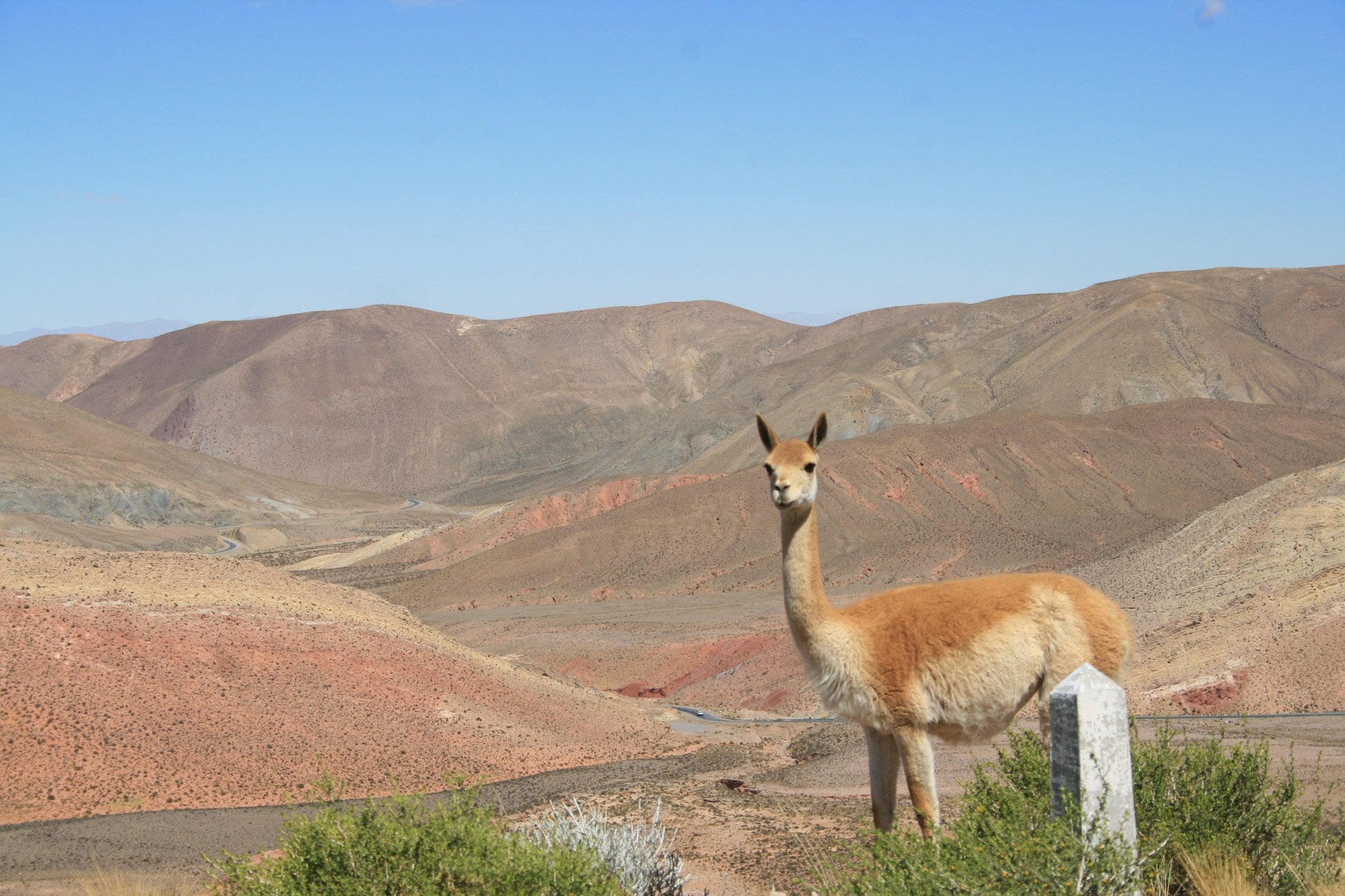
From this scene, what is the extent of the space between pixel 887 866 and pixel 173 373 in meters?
180

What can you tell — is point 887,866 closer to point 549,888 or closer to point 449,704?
point 549,888

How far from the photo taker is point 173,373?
171375 millimetres

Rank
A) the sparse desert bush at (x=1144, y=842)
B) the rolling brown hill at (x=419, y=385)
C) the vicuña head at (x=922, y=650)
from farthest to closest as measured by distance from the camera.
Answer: the rolling brown hill at (x=419, y=385)
the vicuña head at (x=922, y=650)
the sparse desert bush at (x=1144, y=842)

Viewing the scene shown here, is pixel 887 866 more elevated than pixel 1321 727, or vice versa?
pixel 887 866

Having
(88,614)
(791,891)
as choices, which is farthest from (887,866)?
(88,614)

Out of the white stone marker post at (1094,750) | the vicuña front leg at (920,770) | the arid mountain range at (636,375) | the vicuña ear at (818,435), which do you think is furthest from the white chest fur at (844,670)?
the arid mountain range at (636,375)

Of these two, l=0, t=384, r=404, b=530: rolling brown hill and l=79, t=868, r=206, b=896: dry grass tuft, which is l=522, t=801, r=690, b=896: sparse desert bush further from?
l=0, t=384, r=404, b=530: rolling brown hill

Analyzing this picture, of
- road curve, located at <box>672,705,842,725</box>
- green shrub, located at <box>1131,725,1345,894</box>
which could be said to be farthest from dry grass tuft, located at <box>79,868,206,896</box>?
road curve, located at <box>672,705,842,725</box>

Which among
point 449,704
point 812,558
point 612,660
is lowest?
point 612,660

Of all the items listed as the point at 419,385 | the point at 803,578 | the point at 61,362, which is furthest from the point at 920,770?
the point at 61,362

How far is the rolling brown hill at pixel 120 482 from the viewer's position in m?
88.9

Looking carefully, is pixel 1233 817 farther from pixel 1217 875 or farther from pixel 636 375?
pixel 636 375

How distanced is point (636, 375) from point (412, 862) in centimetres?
15948

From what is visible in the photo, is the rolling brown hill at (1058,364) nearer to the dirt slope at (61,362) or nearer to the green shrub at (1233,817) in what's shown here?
the green shrub at (1233,817)
